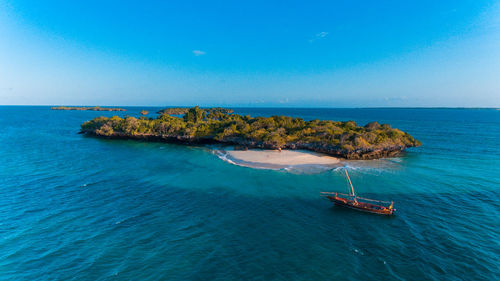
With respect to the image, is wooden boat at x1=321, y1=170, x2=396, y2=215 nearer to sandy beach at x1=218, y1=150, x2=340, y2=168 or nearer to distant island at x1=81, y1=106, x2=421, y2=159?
sandy beach at x1=218, y1=150, x2=340, y2=168

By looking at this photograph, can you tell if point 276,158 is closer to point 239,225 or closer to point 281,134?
point 281,134

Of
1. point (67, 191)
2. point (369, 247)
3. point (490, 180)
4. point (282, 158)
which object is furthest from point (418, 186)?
point (67, 191)

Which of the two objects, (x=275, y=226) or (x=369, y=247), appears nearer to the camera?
(x=369, y=247)

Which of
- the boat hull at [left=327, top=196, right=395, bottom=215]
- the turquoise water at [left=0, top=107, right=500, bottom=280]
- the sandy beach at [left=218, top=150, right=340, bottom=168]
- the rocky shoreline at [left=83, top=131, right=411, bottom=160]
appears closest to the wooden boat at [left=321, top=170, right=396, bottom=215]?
the boat hull at [left=327, top=196, right=395, bottom=215]

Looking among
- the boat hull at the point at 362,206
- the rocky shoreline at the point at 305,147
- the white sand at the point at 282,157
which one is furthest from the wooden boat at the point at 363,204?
the rocky shoreline at the point at 305,147

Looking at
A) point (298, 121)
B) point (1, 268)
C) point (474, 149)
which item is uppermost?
point (298, 121)

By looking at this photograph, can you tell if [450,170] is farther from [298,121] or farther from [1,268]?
[1,268]

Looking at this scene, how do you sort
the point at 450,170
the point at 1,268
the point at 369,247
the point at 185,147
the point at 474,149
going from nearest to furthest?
the point at 1,268
the point at 369,247
the point at 450,170
the point at 474,149
the point at 185,147

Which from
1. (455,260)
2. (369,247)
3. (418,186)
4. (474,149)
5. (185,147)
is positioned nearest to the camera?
(455,260)
